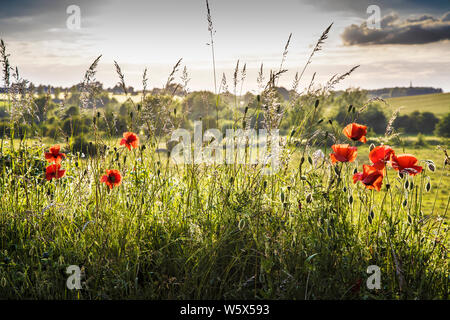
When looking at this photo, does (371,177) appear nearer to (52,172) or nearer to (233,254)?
(233,254)

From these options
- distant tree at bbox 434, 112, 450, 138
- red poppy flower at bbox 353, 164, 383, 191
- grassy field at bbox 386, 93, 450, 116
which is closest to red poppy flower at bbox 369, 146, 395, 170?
red poppy flower at bbox 353, 164, 383, 191

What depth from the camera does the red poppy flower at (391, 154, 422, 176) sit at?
6.57ft

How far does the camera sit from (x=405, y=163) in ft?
6.66

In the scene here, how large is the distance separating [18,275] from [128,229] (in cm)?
71

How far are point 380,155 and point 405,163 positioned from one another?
0.15m

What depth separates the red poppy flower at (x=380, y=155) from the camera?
203 centimetres

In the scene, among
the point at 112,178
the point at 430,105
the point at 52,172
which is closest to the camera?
the point at 112,178

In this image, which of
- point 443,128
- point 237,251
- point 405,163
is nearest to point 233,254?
point 237,251

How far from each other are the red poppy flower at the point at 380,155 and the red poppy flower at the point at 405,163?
5 cm

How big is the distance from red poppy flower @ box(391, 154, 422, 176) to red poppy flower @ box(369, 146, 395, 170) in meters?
0.05
